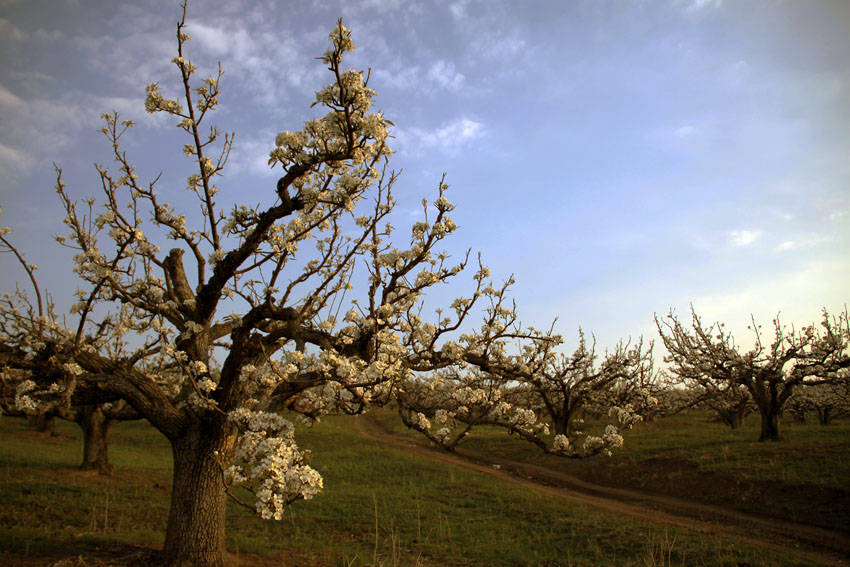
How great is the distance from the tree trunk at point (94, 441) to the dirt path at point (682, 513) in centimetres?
1673

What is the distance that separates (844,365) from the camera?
923 inches

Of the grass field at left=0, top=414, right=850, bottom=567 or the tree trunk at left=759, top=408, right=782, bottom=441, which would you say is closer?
the grass field at left=0, top=414, right=850, bottom=567

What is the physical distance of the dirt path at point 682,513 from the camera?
13.4 metres

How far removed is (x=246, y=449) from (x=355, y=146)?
457 cm

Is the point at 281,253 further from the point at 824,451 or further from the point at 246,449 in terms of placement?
the point at 824,451

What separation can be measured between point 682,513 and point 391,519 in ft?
35.1

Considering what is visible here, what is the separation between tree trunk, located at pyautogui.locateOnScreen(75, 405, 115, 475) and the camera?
63.4 ft

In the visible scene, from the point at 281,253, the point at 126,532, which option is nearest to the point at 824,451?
the point at 281,253

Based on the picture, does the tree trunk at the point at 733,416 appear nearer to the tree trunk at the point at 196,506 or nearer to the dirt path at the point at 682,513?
the dirt path at the point at 682,513

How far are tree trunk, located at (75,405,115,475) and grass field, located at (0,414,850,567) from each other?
567 millimetres

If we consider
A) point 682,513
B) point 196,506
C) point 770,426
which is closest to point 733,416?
point 770,426

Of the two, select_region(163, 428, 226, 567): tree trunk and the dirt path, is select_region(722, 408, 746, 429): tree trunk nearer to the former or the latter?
the dirt path

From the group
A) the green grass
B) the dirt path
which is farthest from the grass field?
the dirt path

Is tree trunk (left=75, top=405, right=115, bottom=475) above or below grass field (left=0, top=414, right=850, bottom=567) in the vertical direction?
above
